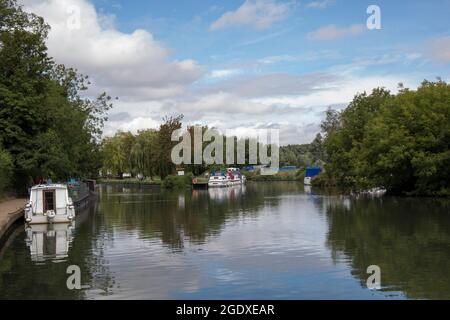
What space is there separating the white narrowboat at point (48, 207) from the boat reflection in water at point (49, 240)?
396 millimetres

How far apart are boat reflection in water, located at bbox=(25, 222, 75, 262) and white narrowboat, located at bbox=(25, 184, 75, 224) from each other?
40 centimetres

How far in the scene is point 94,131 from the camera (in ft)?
224

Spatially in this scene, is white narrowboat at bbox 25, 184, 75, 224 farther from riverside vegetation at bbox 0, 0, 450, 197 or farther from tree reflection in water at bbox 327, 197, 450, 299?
tree reflection in water at bbox 327, 197, 450, 299

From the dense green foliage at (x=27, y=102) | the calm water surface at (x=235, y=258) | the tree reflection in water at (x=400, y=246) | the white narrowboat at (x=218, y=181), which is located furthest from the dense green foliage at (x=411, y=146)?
the white narrowboat at (x=218, y=181)

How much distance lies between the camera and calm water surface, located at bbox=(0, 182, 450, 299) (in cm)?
1480

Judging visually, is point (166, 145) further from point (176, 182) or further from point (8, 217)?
point (8, 217)

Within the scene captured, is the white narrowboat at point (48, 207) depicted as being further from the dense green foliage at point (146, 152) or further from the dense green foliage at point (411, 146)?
the dense green foliage at point (146, 152)

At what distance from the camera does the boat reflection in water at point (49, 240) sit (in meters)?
21.4

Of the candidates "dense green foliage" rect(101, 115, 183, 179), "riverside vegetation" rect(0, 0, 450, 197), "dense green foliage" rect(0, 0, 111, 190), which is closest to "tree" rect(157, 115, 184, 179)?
"dense green foliage" rect(101, 115, 183, 179)

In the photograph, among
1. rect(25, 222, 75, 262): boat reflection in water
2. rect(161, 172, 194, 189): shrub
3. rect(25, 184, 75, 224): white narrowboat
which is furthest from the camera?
rect(161, 172, 194, 189): shrub

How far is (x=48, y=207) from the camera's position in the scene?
33969 millimetres

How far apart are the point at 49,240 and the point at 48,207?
839 cm
